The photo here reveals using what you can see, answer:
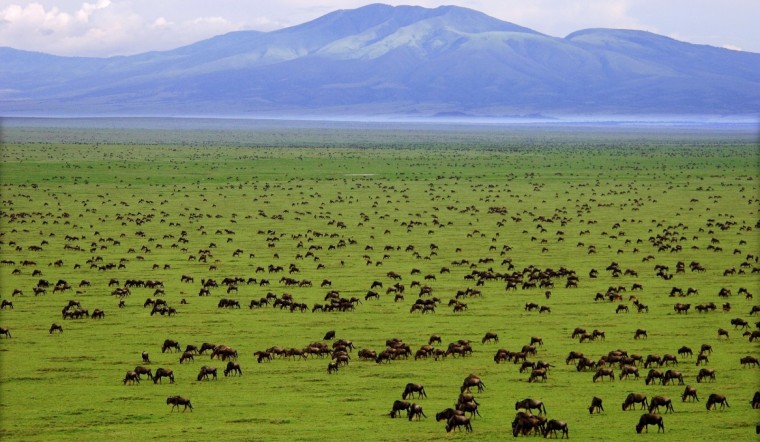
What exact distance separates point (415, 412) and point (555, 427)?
2984mm

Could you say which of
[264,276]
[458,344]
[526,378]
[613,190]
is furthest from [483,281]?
[613,190]

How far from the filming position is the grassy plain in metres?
23.6

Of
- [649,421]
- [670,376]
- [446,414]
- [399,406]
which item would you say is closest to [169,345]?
[399,406]

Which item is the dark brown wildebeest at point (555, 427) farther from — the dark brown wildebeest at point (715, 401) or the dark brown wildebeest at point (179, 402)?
the dark brown wildebeest at point (179, 402)

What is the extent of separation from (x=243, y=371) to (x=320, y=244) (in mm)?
27530

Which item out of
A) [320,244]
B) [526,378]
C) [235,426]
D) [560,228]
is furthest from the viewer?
[560,228]

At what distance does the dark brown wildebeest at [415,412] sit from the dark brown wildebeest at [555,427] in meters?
2.66

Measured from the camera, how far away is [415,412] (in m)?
22.8

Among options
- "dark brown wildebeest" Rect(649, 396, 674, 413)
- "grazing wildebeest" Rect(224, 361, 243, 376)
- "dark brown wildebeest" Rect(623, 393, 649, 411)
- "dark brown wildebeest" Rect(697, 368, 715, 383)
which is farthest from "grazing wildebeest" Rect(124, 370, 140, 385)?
"dark brown wildebeest" Rect(697, 368, 715, 383)

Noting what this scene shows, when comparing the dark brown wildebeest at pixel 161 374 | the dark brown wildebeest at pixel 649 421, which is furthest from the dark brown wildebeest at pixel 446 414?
the dark brown wildebeest at pixel 161 374

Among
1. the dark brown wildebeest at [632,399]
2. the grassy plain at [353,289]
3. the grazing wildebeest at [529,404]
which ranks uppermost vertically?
the grazing wildebeest at [529,404]

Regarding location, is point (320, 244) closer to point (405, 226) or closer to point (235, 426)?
point (405, 226)

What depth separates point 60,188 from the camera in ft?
286

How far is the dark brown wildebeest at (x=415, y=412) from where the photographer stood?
894 inches
